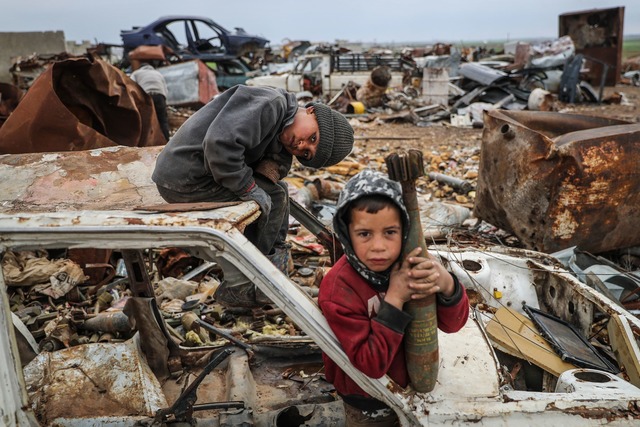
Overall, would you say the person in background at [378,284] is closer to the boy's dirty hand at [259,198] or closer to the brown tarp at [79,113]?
the boy's dirty hand at [259,198]

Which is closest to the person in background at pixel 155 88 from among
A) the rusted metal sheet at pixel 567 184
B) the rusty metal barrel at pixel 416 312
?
the rusted metal sheet at pixel 567 184

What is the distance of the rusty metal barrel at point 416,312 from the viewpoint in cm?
144

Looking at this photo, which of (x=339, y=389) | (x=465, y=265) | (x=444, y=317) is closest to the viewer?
(x=444, y=317)

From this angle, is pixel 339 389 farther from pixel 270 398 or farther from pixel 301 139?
pixel 301 139

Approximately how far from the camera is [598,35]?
58.3 ft

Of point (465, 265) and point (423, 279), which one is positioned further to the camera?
point (465, 265)

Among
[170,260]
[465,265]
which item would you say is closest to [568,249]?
[465,265]

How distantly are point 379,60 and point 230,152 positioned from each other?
14.8 m

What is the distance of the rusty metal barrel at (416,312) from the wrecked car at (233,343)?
9 cm

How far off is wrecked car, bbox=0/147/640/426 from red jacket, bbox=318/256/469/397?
0.21 ft

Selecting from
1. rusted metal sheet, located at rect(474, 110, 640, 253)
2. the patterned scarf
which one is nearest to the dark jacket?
the patterned scarf

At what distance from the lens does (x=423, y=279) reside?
155 cm

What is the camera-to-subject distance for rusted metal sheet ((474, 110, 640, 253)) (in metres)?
4.07

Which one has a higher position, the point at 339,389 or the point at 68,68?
the point at 68,68
